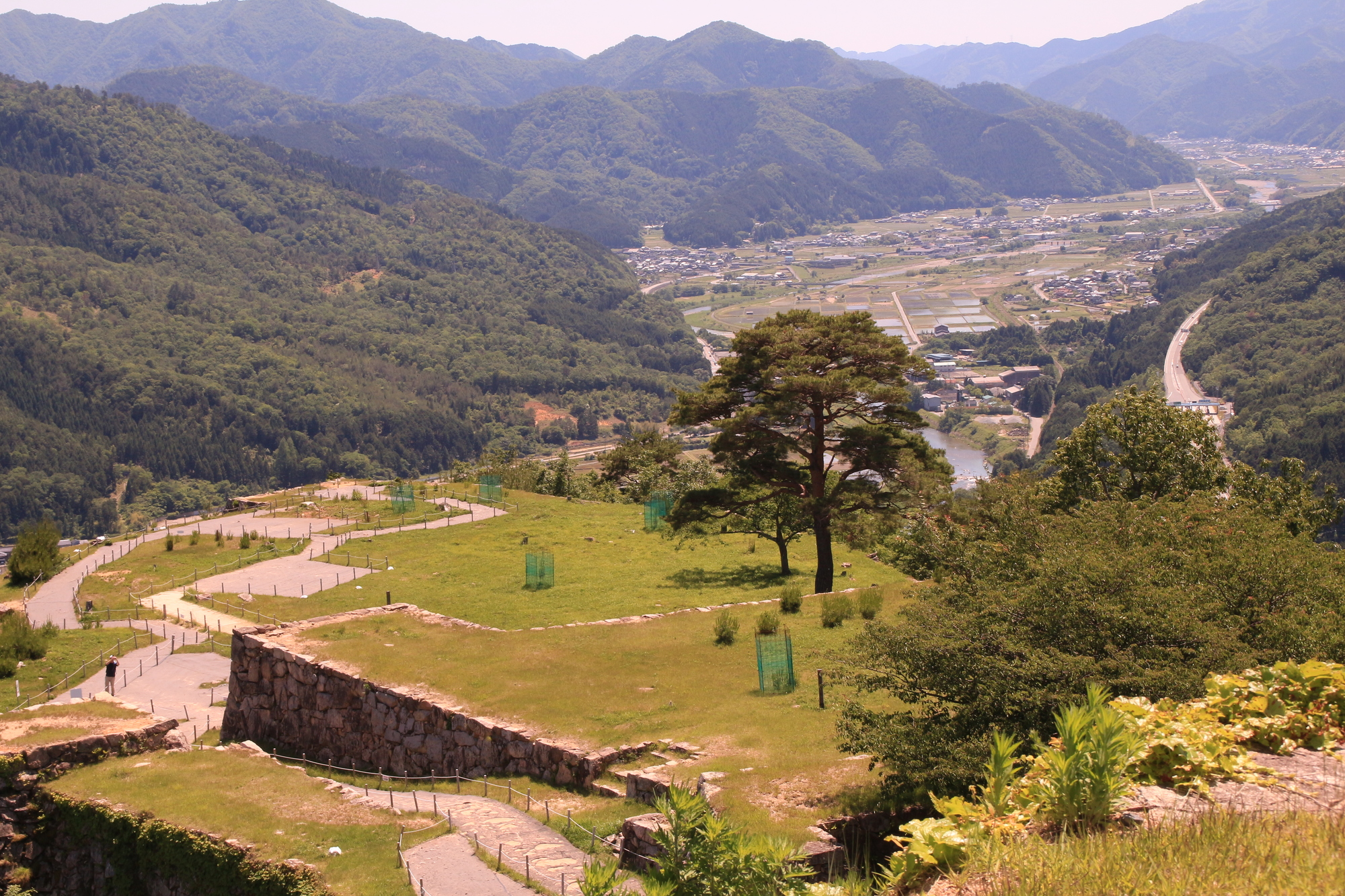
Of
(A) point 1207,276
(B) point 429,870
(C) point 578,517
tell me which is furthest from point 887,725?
(A) point 1207,276

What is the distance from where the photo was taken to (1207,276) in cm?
17262

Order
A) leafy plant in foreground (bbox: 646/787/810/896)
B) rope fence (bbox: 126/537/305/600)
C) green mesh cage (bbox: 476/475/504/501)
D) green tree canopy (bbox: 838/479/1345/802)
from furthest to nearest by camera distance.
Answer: green mesh cage (bbox: 476/475/504/501) < rope fence (bbox: 126/537/305/600) < green tree canopy (bbox: 838/479/1345/802) < leafy plant in foreground (bbox: 646/787/810/896)

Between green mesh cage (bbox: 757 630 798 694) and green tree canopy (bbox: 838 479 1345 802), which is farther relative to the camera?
green mesh cage (bbox: 757 630 798 694)

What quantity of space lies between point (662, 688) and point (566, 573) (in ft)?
44.0

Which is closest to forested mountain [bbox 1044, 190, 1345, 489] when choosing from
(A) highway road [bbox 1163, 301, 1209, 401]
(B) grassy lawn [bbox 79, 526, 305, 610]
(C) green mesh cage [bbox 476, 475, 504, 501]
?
(A) highway road [bbox 1163, 301, 1209, 401]

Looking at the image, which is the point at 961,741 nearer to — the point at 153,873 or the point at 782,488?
the point at 153,873

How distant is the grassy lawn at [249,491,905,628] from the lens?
2833cm

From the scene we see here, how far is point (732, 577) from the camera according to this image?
3119 cm

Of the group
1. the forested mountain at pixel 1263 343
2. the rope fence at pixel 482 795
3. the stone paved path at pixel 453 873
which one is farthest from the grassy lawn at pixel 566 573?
the forested mountain at pixel 1263 343

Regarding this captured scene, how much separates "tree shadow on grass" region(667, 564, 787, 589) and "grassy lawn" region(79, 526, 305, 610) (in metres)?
17.1

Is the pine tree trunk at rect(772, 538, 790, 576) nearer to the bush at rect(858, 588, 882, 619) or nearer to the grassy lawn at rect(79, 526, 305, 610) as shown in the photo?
the bush at rect(858, 588, 882, 619)

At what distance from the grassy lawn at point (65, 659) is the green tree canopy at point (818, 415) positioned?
17471 mm

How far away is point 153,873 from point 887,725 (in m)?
11.3

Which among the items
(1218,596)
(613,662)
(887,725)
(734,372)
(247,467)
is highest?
(734,372)
